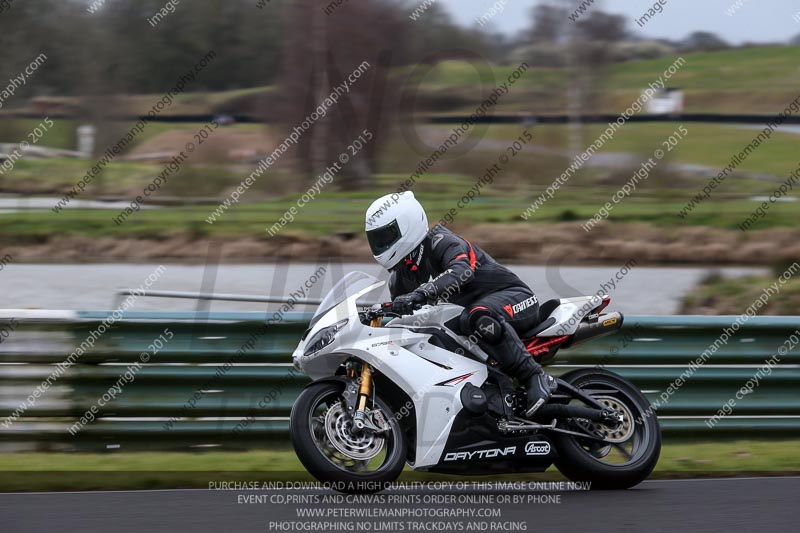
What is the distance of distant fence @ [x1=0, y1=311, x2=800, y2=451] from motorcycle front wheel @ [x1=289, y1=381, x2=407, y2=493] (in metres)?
2.10

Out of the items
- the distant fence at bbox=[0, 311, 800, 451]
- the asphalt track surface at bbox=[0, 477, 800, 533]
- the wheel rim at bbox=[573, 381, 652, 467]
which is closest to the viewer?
the asphalt track surface at bbox=[0, 477, 800, 533]

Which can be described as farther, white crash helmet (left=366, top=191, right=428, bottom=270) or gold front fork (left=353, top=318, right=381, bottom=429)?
white crash helmet (left=366, top=191, right=428, bottom=270)

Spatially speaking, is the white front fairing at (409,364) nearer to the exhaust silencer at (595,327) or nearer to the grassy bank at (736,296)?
the exhaust silencer at (595,327)

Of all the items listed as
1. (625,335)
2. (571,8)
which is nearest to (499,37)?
(571,8)

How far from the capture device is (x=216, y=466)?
736cm

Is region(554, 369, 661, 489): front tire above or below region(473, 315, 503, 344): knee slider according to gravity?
below

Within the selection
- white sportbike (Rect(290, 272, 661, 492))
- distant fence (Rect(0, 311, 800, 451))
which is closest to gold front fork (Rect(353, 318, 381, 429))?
white sportbike (Rect(290, 272, 661, 492))

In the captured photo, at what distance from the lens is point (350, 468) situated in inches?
231

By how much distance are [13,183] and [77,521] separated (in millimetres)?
25593

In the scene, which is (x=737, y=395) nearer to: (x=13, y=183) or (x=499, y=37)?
(x=13, y=183)

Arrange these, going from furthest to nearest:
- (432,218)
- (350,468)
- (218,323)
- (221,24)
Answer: (221,24), (432,218), (218,323), (350,468)

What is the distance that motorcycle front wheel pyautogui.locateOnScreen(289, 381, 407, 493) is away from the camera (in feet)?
18.6

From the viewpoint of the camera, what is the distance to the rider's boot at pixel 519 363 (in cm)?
615

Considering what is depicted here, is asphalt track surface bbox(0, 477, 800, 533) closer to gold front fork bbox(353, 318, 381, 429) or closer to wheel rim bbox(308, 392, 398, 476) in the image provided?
wheel rim bbox(308, 392, 398, 476)
